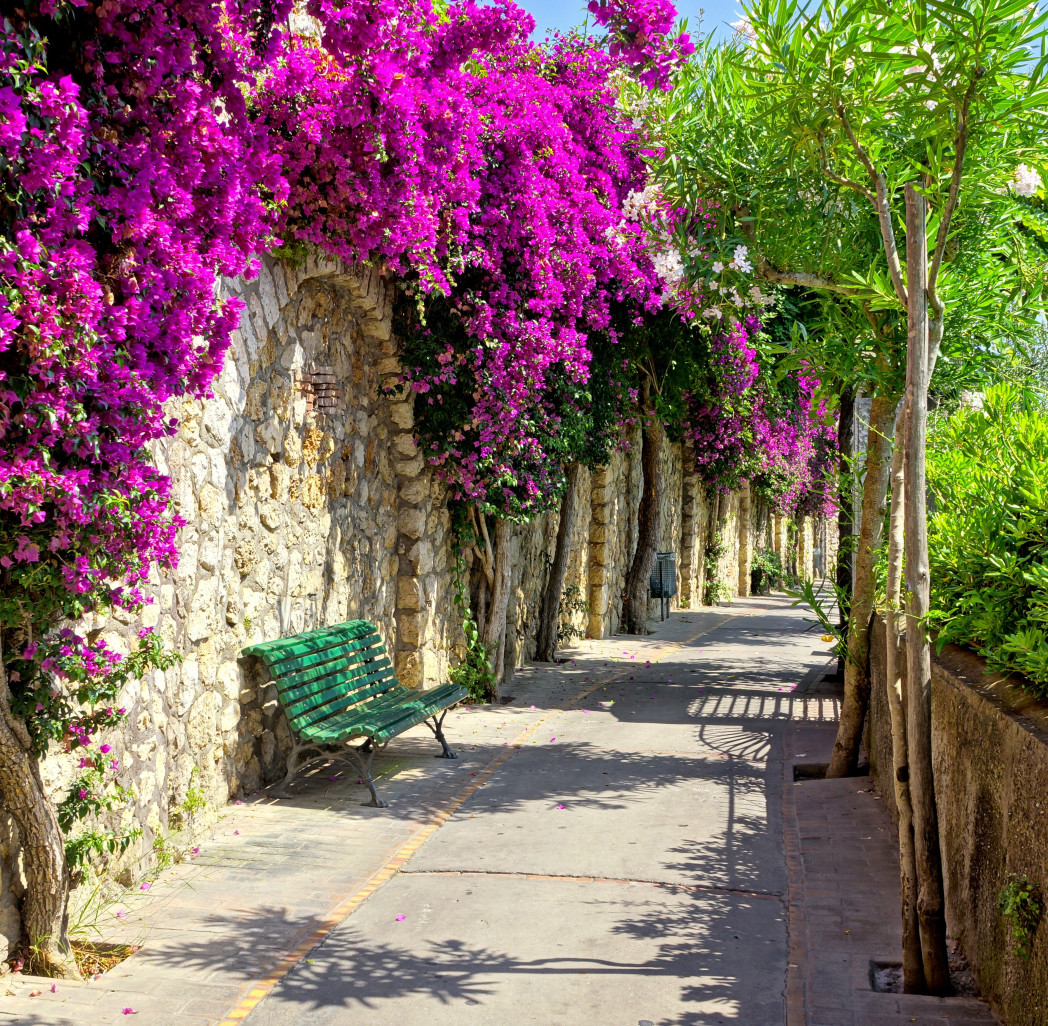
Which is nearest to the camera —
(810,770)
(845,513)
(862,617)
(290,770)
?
(290,770)

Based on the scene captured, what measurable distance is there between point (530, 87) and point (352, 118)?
366cm

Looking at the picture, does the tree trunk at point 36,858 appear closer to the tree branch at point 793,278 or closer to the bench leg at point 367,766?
the bench leg at point 367,766

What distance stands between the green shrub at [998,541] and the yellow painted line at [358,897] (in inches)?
105

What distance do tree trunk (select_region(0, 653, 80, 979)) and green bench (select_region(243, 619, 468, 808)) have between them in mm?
→ 1993

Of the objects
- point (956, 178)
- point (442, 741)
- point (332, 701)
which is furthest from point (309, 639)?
point (956, 178)

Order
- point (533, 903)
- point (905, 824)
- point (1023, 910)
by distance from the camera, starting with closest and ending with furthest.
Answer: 1. point (1023, 910)
2. point (905, 824)
3. point (533, 903)

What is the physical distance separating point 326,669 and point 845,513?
430cm

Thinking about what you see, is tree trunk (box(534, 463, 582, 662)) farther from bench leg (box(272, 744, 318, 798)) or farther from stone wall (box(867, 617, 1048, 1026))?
stone wall (box(867, 617, 1048, 1026))

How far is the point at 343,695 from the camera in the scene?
21.2 feet

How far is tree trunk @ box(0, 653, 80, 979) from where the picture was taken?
3.57m

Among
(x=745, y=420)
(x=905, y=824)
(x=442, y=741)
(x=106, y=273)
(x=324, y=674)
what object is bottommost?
(x=442, y=741)

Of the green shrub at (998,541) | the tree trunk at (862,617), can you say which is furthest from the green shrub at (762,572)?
the green shrub at (998,541)

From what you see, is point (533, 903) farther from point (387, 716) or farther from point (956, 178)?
point (956, 178)

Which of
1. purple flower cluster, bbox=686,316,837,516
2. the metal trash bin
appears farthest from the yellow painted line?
the metal trash bin
